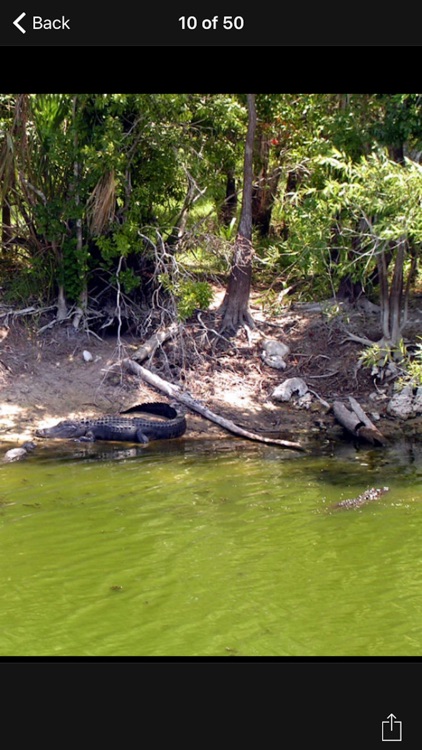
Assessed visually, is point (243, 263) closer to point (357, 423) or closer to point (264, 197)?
point (357, 423)

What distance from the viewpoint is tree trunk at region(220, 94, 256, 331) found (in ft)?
42.7

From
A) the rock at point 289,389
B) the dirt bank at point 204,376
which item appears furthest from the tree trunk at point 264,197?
the rock at point 289,389

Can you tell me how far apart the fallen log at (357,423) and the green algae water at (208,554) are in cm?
38

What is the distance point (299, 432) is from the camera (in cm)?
1121

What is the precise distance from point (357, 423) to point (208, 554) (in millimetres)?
4231

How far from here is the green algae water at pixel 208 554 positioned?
19.3 ft

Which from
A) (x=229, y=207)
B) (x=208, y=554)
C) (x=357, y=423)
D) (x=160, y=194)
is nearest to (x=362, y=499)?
(x=208, y=554)

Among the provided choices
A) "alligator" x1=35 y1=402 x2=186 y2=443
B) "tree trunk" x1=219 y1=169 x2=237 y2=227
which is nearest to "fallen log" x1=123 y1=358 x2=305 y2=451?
"alligator" x1=35 y1=402 x2=186 y2=443

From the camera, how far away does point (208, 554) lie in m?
7.36

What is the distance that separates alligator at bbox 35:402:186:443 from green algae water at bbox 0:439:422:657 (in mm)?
317

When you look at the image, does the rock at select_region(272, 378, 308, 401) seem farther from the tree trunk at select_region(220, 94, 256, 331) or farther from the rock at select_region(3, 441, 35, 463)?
Answer: the rock at select_region(3, 441, 35, 463)

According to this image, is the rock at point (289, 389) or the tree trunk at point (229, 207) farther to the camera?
the tree trunk at point (229, 207)

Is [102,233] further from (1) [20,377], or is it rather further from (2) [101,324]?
(1) [20,377]

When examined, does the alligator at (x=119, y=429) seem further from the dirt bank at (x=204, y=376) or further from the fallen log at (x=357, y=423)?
the fallen log at (x=357, y=423)
